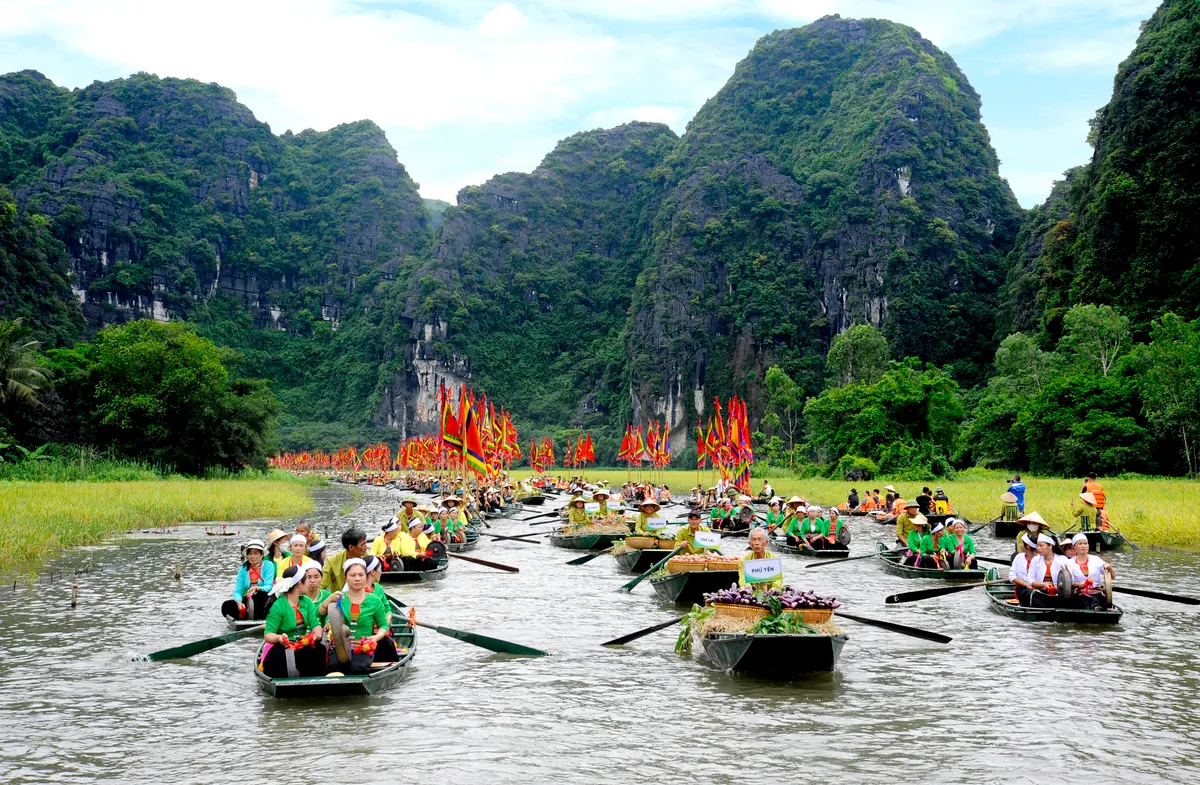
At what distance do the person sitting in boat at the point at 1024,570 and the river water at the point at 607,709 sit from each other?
1.29 feet

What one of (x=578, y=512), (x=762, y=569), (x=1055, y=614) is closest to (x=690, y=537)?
(x=762, y=569)

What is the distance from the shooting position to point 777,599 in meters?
10.1

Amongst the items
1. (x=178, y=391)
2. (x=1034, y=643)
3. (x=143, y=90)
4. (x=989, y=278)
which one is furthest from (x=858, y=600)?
(x=143, y=90)

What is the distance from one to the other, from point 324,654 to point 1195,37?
71.9 metres

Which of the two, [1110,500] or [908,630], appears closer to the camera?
[908,630]

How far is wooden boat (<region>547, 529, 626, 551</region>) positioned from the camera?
76.2ft

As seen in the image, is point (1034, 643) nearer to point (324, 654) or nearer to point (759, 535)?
point (759, 535)

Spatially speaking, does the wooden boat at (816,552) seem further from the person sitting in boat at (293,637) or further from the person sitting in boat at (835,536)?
the person sitting in boat at (293,637)

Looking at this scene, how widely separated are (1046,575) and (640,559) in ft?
23.6

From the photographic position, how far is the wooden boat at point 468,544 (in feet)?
75.7

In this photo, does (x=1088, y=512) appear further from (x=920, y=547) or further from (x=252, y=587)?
(x=252, y=587)

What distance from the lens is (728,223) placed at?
130125 mm

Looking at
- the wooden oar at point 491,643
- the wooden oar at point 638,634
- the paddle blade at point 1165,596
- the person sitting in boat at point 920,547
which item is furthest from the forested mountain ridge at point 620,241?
the wooden oar at point 491,643

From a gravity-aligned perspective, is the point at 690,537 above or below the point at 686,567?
above
